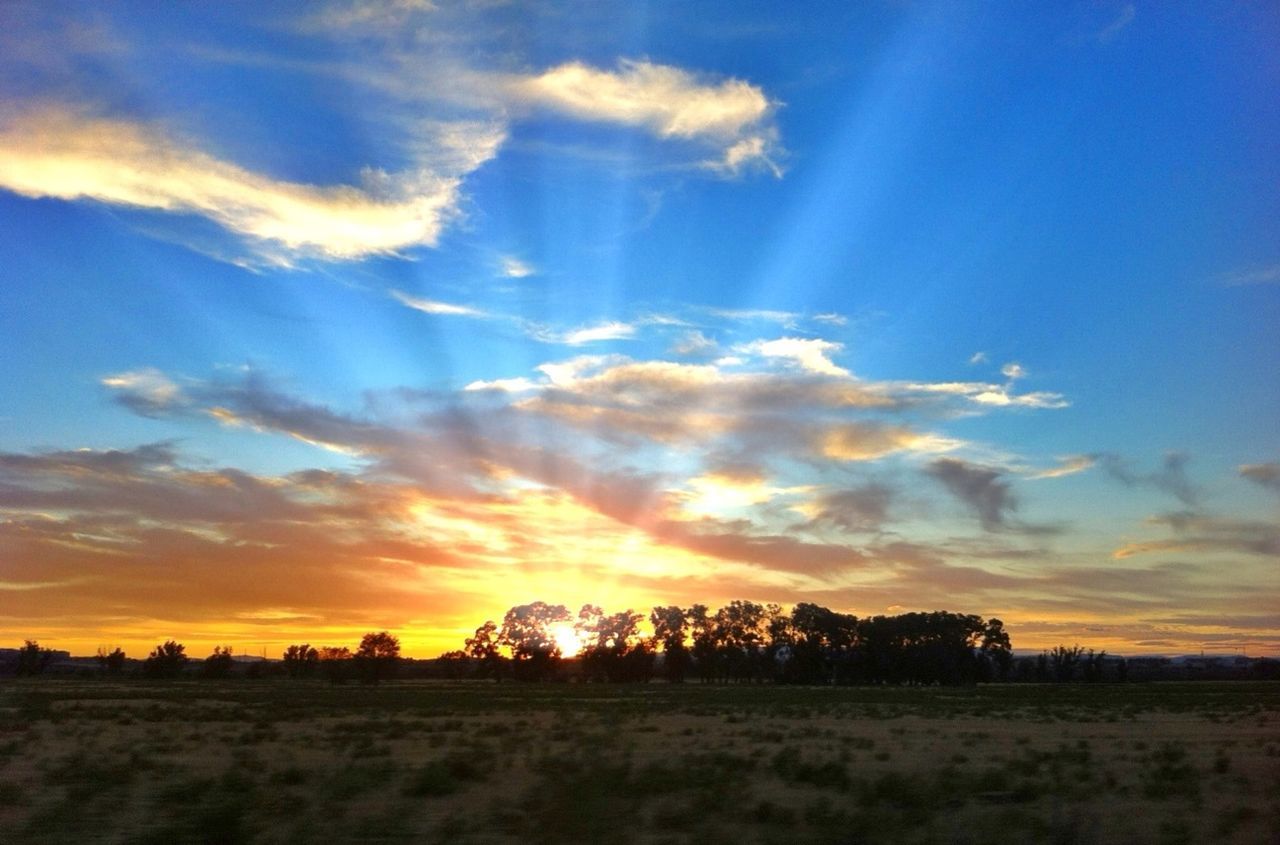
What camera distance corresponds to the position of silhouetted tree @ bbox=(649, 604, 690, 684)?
6294 inches

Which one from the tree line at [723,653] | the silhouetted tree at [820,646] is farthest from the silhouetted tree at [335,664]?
the silhouetted tree at [820,646]

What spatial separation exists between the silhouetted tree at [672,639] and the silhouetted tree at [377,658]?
142ft

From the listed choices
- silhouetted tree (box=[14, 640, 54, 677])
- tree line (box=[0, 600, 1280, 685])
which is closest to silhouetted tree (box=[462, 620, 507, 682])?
tree line (box=[0, 600, 1280, 685])

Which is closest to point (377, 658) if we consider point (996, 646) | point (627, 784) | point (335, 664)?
point (335, 664)

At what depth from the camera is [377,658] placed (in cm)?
15238

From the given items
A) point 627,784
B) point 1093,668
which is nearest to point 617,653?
point 1093,668

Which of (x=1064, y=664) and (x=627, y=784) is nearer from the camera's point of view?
(x=627, y=784)

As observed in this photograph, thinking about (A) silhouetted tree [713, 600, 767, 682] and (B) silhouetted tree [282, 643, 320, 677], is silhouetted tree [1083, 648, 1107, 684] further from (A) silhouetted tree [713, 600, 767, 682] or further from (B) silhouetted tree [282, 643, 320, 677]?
(B) silhouetted tree [282, 643, 320, 677]

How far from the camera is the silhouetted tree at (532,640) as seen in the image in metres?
153

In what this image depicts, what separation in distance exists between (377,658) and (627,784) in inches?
5703

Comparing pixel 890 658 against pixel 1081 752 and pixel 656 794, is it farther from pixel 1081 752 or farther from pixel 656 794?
pixel 656 794

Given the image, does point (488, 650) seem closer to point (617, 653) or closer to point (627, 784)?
point (617, 653)

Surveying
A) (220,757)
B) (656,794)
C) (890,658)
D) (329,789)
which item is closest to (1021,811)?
(656,794)

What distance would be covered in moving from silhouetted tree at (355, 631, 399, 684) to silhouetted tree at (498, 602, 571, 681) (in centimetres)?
1831
